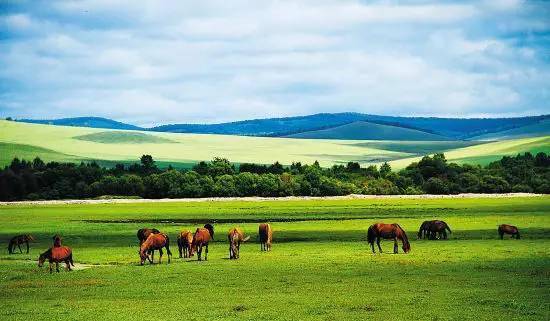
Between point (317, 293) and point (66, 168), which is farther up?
point (66, 168)

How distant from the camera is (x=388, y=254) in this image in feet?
127

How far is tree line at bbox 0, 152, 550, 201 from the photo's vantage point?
12700 cm

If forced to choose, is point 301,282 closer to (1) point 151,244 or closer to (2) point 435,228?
(1) point 151,244

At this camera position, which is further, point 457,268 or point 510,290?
point 457,268

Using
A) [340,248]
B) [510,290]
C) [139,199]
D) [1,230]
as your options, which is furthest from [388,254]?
[139,199]

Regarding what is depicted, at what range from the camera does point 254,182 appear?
127 metres

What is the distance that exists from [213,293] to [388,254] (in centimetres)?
1315

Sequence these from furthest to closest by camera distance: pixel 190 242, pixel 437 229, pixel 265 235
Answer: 1. pixel 437 229
2. pixel 265 235
3. pixel 190 242

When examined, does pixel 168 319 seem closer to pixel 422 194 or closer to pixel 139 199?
pixel 139 199

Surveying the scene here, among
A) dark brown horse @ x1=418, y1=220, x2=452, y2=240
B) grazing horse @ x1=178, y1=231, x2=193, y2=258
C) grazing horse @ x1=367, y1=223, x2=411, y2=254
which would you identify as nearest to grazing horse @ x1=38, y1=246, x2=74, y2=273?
grazing horse @ x1=178, y1=231, x2=193, y2=258

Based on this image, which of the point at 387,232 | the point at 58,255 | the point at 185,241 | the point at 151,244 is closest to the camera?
the point at 58,255

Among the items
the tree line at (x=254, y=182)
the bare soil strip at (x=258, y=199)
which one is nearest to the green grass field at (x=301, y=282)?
the bare soil strip at (x=258, y=199)

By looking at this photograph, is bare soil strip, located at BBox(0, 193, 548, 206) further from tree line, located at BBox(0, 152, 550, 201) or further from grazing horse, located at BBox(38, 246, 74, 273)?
grazing horse, located at BBox(38, 246, 74, 273)

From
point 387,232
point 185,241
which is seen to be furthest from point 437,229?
point 185,241
